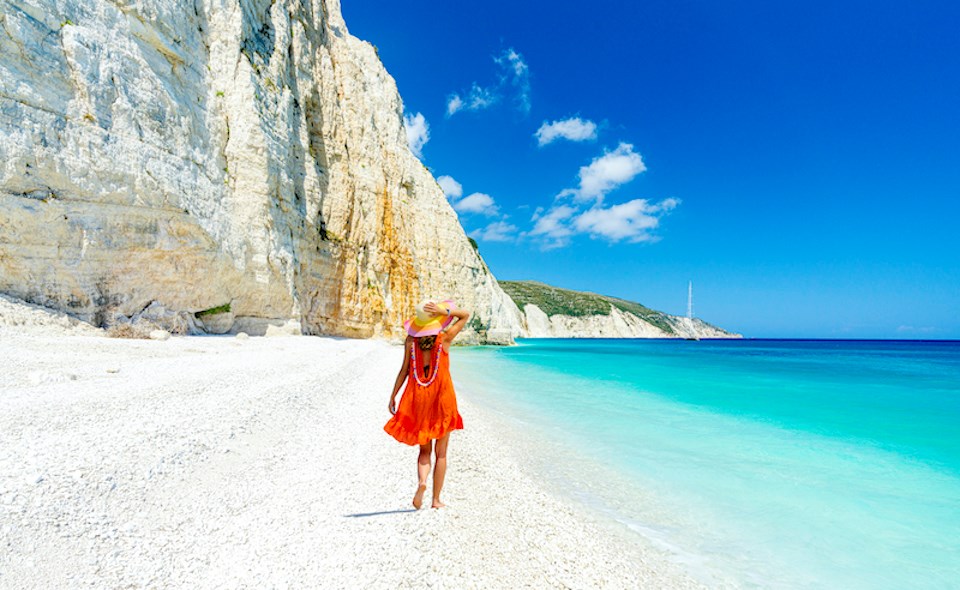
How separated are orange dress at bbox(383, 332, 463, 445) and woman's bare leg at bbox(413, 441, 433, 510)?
13 cm

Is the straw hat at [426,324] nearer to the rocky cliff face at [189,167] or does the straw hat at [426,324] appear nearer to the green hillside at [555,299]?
the rocky cliff face at [189,167]

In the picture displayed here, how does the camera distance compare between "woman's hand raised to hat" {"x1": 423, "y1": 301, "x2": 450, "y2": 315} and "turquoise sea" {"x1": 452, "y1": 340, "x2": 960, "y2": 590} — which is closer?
"woman's hand raised to hat" {"x1": 423, "y1": 301, "x2": 450, "y2": 315}

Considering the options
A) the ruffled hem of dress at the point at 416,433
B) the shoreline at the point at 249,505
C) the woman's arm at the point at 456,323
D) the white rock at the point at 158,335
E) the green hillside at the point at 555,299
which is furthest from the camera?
the green hillside at the point at 555,299

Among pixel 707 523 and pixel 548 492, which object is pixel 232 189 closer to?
pixel 548 492

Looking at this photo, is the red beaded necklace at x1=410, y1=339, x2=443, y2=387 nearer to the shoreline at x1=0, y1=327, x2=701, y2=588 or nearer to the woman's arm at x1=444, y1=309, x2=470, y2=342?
the woman's arm at x1=444, y1=309, x2=470, y2=342

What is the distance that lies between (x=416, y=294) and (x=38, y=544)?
105ft

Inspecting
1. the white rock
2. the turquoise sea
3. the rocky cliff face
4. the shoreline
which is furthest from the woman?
the rocky cliff face

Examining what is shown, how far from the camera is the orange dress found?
354 centimetres

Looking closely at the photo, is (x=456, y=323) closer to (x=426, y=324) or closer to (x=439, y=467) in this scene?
(x=426, y=324)

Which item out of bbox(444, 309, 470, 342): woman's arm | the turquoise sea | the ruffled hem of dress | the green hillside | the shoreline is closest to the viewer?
the shoreline

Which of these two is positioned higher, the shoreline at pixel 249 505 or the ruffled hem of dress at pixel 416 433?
the ruffled hem of dress at pixel 416 433

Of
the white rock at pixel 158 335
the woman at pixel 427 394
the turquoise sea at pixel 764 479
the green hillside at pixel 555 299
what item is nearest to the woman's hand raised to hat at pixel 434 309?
the woman at pixel 427 394

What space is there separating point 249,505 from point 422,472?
4.66 feet

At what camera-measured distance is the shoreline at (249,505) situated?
2.63 meters
